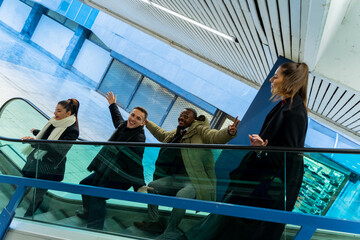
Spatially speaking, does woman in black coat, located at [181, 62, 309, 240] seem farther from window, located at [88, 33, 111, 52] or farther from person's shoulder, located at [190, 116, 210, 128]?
window, located at [88, 33, 111, 52]

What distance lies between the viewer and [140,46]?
16031mm

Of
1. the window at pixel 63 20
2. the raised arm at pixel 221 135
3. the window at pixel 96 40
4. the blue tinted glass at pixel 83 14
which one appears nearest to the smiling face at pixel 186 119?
the raised arm at pixel 221 135

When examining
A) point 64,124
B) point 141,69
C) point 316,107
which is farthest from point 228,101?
point 64,124

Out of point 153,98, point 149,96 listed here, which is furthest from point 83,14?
point 153,98

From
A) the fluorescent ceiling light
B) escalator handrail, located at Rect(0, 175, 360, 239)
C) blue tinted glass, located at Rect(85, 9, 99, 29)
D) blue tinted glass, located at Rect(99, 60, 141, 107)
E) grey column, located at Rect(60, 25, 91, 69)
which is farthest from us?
grey column, located at Rect(60, 25, 91, 69)

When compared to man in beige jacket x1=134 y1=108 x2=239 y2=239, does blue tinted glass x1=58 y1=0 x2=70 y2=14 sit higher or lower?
higher

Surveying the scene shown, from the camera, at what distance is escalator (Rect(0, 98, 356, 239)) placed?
7.55ft

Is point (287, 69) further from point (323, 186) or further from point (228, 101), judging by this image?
point (228, 101)

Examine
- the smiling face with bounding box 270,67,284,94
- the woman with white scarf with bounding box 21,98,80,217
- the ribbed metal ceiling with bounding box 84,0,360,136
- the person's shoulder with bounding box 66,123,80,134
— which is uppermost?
the ribbed metal ceiling with bounding box 84,0,360,136

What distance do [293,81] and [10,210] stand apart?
2884mm

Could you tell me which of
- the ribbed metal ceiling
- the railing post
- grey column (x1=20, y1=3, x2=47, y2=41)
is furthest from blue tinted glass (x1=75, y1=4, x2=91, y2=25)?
the railing post

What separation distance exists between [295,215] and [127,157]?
57.3 inches

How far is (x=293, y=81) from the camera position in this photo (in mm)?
2285

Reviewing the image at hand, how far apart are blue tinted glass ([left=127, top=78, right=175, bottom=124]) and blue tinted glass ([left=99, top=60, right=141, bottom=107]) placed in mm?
475
